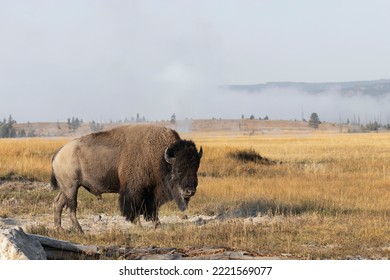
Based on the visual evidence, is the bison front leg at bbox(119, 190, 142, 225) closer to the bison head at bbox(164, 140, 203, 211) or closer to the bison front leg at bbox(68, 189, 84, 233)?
the bison head at bbox(164, 140, 203, 211)

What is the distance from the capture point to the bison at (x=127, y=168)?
13.0 metres

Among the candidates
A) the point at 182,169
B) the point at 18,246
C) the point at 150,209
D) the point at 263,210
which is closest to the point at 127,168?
the point at 150,209

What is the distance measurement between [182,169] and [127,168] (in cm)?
127

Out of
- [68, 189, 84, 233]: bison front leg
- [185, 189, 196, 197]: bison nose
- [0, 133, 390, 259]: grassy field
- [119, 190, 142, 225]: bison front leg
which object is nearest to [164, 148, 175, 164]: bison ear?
[185, 189, 196, 197]: bison nose

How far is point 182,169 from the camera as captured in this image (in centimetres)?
1248

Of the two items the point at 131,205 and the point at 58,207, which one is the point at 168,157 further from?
the point at 58,207

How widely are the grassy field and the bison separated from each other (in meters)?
0.60

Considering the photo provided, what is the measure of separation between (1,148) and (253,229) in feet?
63.2

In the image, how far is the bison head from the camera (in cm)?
1230

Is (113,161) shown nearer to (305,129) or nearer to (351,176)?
(351,176)

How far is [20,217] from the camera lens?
14.7m

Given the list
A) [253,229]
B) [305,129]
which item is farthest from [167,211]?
[305,129]

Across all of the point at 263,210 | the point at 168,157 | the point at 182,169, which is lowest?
the point at 263,210

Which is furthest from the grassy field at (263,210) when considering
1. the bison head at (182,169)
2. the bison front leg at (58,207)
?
the bison head at (182,169)
